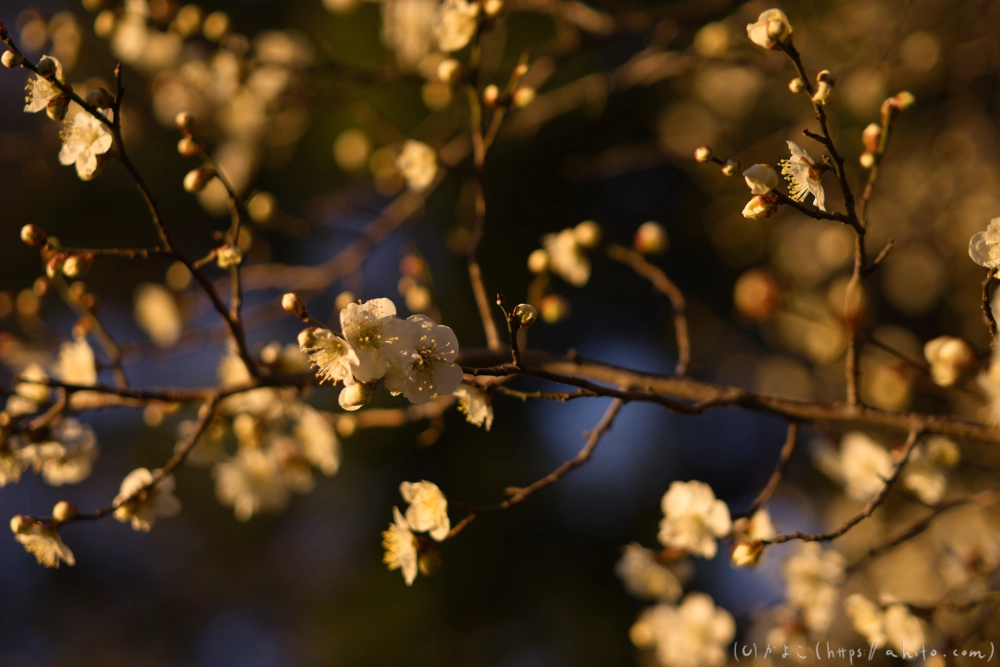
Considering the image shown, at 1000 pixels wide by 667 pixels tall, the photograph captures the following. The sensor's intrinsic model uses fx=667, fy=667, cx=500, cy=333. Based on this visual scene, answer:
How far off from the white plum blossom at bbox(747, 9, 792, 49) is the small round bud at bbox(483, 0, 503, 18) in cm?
65

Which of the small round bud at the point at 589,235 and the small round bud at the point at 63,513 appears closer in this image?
the small round bud at the point at 63,513

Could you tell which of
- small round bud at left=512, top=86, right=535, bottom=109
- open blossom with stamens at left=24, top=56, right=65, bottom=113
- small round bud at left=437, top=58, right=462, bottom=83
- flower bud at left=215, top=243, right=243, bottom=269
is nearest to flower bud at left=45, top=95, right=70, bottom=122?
open blossom with stamens at left=24, top=56, right=65, bottom=113

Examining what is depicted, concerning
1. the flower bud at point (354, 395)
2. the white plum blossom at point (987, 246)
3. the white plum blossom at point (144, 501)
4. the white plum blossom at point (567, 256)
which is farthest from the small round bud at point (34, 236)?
the white plum blossom at point (987, 246)

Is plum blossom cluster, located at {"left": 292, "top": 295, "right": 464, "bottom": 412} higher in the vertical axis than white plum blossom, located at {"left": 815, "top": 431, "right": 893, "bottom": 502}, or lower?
higher

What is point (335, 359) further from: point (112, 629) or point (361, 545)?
point (112, 629)

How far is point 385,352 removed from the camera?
1014mm

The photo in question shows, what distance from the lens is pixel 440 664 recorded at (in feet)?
17.8

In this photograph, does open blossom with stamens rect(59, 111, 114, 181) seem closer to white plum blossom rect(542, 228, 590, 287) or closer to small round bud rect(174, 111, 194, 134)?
small round bud rect(174, 111, 194, 134)

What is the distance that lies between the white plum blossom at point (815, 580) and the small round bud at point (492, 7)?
1521 millimetres

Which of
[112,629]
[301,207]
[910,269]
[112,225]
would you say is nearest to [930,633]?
Result: [910,269]

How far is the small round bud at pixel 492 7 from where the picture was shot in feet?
4.91

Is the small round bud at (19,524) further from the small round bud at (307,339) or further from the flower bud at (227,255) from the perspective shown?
the small round bud at (307,339)

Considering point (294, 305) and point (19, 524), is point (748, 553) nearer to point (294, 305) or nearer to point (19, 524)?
point (294, 305)

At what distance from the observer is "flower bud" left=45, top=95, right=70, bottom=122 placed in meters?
1.10
